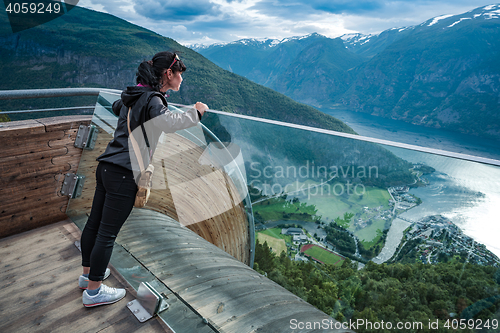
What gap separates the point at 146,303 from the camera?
4.78 ft

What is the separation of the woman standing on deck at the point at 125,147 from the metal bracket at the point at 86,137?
119 centimetres

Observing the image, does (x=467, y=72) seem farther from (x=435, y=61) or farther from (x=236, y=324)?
(x=236, y=324)

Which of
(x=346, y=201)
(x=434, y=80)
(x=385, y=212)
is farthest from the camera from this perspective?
(x=434, y=80)

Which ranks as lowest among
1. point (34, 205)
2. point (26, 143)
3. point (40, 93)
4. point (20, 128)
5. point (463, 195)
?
point (34, 205)

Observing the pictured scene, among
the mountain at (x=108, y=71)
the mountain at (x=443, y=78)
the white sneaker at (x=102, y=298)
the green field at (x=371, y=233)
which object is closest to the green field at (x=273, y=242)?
the green field at (x=371, y=233)

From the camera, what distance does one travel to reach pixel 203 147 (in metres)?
2.49

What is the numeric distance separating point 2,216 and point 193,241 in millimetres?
1437

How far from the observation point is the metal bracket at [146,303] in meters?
1.39

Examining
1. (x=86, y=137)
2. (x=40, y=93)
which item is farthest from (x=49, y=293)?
(x=40, y=93)

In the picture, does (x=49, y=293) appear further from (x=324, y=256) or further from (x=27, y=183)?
(x=324, y=256)

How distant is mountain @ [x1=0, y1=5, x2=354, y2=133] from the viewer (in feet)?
231

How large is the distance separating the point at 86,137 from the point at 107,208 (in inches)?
54.5

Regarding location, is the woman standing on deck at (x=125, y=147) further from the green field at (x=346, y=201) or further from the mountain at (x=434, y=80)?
the mountain at (x=434, y=80)

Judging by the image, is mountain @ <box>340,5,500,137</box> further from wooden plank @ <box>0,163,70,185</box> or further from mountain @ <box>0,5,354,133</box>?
wooden plank @ <box>0,163,70,185</box>
